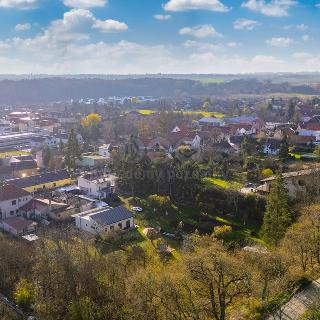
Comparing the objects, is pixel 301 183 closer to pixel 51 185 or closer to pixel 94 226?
pixel 94 226

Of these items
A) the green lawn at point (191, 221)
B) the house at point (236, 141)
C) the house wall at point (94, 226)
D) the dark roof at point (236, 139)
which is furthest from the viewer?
the dark roof at point (236, 139)

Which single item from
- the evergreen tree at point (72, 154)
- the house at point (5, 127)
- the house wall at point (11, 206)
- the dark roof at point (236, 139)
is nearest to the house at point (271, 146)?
the dark roof at point (236, 139)

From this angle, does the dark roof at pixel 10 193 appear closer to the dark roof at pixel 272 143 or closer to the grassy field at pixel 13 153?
the grassy field at pixel 13 153

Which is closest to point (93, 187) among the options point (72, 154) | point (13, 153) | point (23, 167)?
point (72, 154)

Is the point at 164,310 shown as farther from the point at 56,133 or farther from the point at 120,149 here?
the point at 56,133

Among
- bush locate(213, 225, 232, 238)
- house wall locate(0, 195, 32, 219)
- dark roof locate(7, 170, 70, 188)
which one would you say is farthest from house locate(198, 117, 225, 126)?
bush locate(213, 225, 232, 238)
